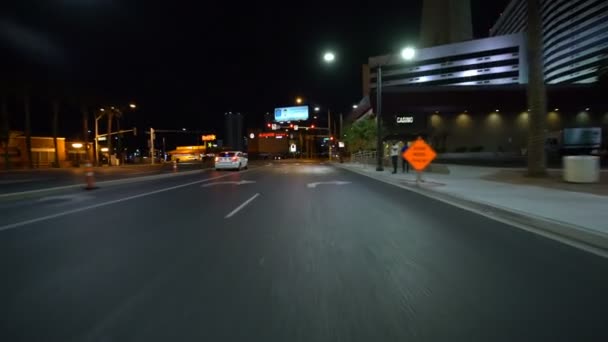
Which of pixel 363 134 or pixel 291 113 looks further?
pixel 291 113

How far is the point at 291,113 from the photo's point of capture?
7881cm

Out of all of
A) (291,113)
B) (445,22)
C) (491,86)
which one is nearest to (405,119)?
(491,86)

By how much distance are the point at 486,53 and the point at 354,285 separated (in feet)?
422

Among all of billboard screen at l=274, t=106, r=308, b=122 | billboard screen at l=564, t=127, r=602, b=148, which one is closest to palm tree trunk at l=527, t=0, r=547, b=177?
billboard screen at l=564, t=127, r=602, b=148

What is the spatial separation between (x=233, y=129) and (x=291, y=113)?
230 feet

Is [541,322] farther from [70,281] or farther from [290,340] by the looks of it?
[70,281]

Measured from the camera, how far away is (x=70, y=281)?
4.47 metres

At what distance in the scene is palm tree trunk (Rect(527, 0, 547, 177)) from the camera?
15375mm

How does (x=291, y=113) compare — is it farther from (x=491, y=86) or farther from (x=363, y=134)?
(x=491, y=86)

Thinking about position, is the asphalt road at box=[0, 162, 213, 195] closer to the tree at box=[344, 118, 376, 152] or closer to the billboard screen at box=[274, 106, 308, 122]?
the tree at box=[344, 118, 376, 152]

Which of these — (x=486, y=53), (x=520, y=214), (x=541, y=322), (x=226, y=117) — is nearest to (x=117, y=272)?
(x=541, y=322)

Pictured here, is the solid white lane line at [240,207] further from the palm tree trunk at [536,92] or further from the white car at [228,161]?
the white car at [228,161]

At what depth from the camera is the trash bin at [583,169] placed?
43.4ft

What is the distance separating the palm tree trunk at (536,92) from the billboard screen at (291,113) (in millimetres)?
62213
